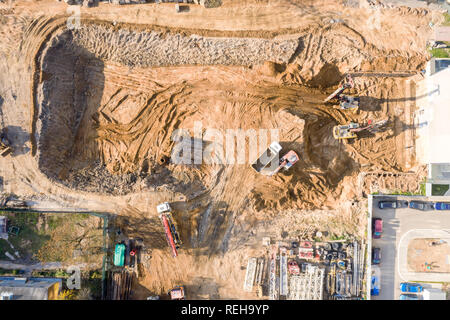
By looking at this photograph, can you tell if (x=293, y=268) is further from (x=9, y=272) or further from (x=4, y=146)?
(x=4, y=146)

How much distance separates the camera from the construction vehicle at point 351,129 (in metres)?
22.2

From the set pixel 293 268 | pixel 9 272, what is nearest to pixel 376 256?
pixel 293 268

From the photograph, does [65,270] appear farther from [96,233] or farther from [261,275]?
[261,275]

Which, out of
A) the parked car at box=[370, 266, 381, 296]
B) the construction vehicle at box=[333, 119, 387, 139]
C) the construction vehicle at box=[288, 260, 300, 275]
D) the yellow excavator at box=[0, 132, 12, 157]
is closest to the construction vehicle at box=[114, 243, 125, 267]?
the yellow excavator at box=[0, 132, 12, 157]

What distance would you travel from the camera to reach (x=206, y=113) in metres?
22.9

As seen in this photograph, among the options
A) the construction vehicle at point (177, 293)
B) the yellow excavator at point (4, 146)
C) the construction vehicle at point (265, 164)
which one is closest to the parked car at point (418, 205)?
the construction vehicle at point (265, 164)

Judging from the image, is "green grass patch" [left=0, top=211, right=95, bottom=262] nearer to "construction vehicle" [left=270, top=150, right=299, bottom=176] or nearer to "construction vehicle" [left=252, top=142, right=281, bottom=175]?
"construction vehicle" [left=252, top=142, right=281, bottom=175]

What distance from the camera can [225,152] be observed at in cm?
2241

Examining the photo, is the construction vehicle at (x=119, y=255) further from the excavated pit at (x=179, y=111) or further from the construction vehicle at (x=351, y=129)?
the construction vehicle at (x=351, y=129)

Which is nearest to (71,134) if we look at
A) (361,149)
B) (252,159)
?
(252,159)

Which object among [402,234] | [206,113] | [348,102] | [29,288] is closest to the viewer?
[29,288]

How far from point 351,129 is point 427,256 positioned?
1180cm

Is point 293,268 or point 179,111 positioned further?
point 179,111
